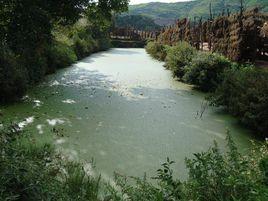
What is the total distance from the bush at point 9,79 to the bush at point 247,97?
575 cm

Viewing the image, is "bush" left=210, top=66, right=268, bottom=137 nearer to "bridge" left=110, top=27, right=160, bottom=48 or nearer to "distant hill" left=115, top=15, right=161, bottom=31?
"bridge" left=110, top=27, right=160, bottom=48

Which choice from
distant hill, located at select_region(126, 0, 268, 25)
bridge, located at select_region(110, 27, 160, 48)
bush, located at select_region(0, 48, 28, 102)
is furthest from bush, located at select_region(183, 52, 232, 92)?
distant hill, located at select_region(126, 0, 268, 25)

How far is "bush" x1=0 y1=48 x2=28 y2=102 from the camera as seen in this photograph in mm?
12017

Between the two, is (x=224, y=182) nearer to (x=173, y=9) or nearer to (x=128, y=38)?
(x=128, y=38)

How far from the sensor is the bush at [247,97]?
9.66 m

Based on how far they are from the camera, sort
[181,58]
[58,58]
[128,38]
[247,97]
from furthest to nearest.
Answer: [128,38] → [58,58] → [181,58] → [247,97]

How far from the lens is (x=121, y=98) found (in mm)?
13953

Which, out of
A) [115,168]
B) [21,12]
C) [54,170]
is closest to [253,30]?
[21,12]

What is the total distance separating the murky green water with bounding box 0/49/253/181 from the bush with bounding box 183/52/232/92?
65 centimetres

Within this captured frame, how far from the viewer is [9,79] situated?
40.0 feet

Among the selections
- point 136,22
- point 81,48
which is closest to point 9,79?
point 81,48

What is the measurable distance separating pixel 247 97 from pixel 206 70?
5.85 m

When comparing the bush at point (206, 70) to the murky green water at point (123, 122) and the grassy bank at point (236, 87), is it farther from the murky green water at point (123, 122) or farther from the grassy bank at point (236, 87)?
the murky green water at point (123, 122)

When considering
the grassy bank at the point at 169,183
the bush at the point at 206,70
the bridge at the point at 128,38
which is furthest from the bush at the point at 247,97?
the bridge at the point at 128,38
